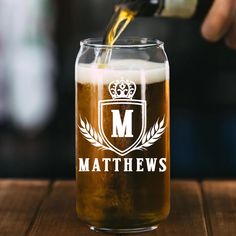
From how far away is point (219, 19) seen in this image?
6.29 ft

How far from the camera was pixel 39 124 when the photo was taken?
3.33 metres

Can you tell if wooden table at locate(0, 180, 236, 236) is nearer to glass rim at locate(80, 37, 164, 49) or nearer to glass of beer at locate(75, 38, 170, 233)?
glass of beer at locate(75, 38, 170, 233)

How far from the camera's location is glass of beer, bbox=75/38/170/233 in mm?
1420

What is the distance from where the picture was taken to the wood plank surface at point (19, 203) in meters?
1.50

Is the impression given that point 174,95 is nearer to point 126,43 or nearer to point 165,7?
point 165,7

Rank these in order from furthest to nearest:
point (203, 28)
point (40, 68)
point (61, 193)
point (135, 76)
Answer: point (40, 68)
point (203, 28)
point (61, 193)
point (135, 76)

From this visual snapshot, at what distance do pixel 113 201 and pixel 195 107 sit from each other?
1.95 m

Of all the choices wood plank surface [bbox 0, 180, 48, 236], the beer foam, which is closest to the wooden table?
wood plank surface [bbox 0, 180, 48, 236]

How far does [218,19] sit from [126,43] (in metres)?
0.45

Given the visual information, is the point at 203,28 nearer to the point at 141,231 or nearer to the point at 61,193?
the point at 61,193

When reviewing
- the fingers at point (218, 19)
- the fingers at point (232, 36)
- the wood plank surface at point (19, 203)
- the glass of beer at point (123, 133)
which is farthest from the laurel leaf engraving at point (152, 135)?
the fingers at point (232, 36)

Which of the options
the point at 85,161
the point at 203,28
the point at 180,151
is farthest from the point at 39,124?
the point at 85,161

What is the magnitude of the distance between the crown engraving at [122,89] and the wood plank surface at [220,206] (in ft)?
0.86

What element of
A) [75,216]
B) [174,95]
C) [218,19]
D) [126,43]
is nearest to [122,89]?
[126,43]
